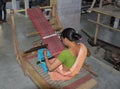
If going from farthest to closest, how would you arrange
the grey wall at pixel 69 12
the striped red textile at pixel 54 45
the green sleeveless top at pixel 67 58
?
the grey wall at pixel 69 12 < the striped red textile at pixel 54 45 < the green sleeveless top at pixel 67 58

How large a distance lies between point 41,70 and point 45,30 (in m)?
0.86

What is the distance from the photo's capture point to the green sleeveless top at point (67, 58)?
1938 millimetres

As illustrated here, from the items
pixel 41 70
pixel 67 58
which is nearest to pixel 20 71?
pixel 41 70

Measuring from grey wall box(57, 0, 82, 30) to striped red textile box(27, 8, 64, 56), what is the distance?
886 millimetres

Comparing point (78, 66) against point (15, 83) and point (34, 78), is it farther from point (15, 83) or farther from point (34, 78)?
point (15, 83)

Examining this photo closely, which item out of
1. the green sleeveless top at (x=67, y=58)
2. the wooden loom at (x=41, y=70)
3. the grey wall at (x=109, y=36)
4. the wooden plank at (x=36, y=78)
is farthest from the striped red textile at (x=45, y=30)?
the grey wall at (x=109, y=36)

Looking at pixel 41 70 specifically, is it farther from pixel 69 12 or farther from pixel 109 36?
pixel 109 36

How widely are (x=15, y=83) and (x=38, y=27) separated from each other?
116cm

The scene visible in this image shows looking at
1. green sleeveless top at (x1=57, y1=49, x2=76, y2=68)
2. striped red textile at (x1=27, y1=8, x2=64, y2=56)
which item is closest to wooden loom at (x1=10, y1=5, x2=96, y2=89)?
striped red textile at (x1=27, y1=8, x2=64, y2=56)

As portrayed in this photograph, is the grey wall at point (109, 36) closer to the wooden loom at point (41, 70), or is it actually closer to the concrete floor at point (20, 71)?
the concrete floor at point (20, 71)

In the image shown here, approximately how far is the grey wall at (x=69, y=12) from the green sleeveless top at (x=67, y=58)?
7.67 feet

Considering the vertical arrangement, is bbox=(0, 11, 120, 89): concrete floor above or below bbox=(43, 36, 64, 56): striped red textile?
below

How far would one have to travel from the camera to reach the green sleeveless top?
1.94m

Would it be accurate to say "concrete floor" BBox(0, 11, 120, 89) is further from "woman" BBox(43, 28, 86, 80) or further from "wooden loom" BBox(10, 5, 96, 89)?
"woman" BBox(43, 28, 86, 80)
